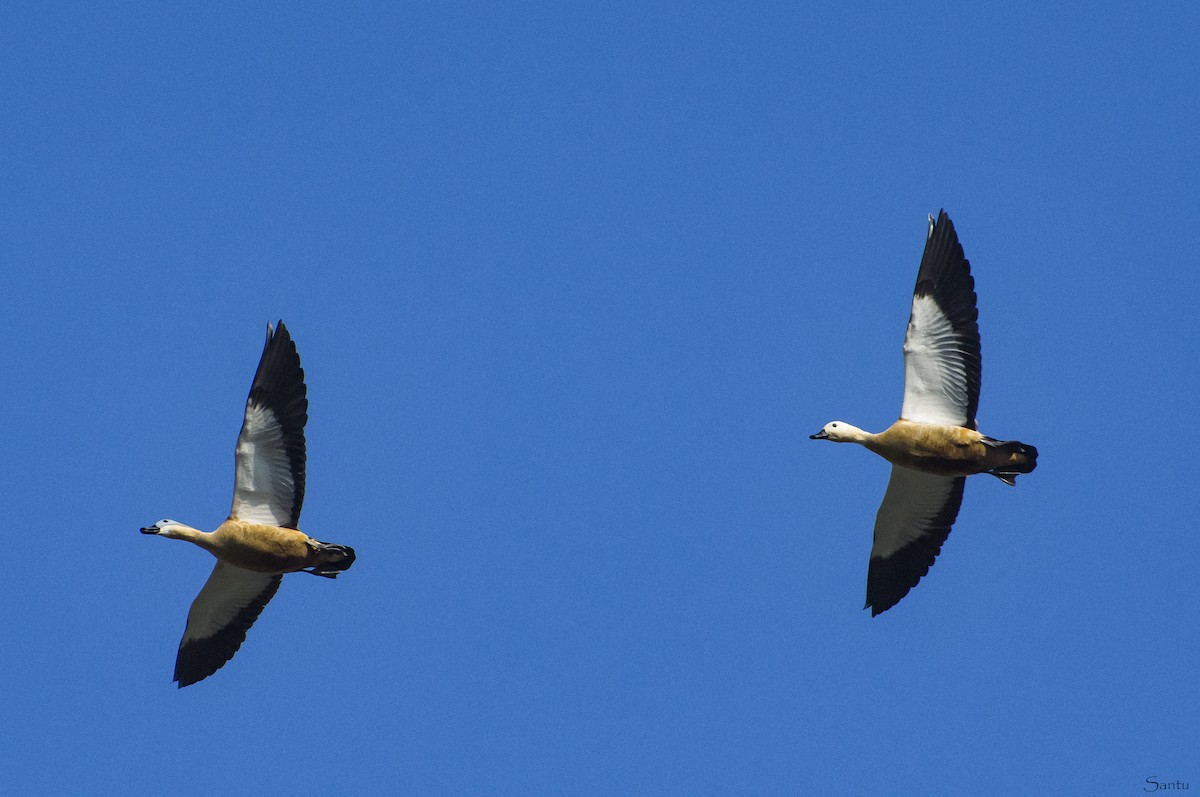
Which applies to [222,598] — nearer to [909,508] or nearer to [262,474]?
[262,474]

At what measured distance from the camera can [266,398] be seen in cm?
2102

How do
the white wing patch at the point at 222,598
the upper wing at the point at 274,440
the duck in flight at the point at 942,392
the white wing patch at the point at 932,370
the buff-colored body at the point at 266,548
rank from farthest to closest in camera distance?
1. the white wing patch at the point at 222,598
2. the white wing patch at the point at 932,370
3. the duck in flight at the point at 942,392
4. the buff-colored body at the point at 266,548
5. the upper wing at the point at 274,440

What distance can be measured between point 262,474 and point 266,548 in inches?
39.8

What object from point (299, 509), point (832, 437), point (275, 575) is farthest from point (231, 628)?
point (832, 437)

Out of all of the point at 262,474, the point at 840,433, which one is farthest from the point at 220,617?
the point at 840,433

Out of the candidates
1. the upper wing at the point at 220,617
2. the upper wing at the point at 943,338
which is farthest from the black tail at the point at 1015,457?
the upper wing at the point at 220,617

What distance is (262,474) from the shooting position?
2133cm

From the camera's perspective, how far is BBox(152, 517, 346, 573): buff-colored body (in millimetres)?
21234

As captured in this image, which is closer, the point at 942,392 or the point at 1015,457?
the point at 1015,457

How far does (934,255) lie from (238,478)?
32.9 ft

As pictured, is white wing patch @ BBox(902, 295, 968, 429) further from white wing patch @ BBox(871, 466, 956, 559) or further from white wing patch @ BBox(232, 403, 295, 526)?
white wing patch @ BBox(232, 403, 295, 526)

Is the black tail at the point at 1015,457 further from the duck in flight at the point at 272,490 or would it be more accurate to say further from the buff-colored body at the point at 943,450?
the duck in flight at the point at 272,490

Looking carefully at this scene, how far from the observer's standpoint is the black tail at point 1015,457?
21.0 metres

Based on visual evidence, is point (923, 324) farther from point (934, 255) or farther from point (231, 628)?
point (231, 628)
